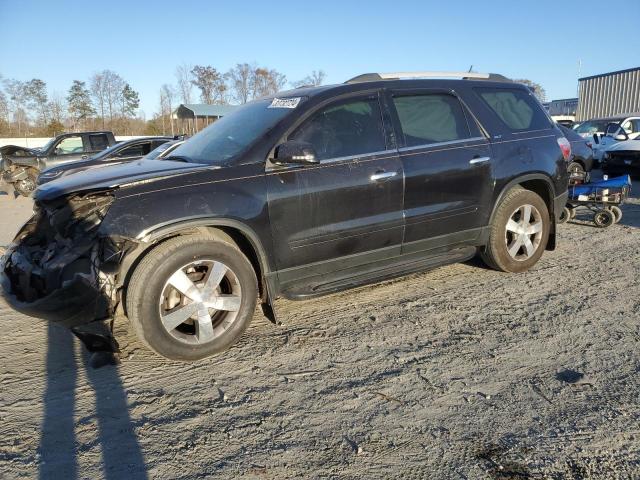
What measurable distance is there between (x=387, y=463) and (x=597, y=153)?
614 inches

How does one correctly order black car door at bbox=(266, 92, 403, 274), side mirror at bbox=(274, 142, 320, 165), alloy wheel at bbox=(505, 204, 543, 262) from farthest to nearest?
alloy wheel at bbox=(505, 204, 543, 262)
black car door at bbox=(266, 92, 403, 274)
side mirror at bbox=(274, 142, 320, 165)

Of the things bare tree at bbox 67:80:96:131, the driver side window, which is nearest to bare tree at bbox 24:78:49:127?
bare tree at bbox 67:80:96:131

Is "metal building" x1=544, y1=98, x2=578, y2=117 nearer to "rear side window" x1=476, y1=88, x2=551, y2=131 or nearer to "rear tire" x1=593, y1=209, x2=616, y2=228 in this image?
"rear tire" x1=593, y1=209, x2=616, y2=228

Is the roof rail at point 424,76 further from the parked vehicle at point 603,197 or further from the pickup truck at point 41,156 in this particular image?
the pickup truck at point 41,156

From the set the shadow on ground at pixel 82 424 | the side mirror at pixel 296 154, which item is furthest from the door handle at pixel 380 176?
the shadow on ground at pixel 82 424

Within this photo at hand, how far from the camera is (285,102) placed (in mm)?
4023

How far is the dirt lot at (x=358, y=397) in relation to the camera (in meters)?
2.30

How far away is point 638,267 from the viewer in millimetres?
5066

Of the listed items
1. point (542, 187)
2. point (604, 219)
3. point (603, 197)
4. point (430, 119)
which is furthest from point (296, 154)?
point (604, 219)

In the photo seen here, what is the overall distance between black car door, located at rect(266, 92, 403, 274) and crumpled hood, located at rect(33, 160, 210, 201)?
2.19 feet

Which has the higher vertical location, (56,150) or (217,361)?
(56,150)

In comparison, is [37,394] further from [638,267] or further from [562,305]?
[638,267]

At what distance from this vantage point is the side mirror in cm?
348

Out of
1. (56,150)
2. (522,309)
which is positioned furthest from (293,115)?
(56,150)
